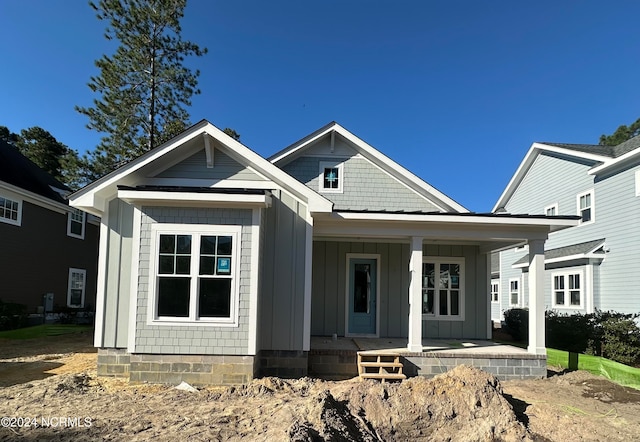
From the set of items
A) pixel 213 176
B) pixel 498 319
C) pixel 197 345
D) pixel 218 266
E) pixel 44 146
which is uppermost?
pixel 44 146

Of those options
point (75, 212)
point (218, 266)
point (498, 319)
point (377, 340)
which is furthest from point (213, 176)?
point (498, 319)

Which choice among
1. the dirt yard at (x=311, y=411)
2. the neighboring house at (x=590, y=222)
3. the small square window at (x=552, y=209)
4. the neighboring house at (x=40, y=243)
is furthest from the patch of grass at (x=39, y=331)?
the small square window at (x=552, y=209)

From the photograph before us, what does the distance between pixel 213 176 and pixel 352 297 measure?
188 inches

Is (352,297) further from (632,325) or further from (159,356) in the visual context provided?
(632,325)

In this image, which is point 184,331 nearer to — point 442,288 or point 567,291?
point 442,288

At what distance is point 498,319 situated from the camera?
20719 mm

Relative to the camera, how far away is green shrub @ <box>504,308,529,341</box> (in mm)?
13739

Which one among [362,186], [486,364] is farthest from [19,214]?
[486,364]

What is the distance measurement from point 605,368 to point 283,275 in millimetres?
6959

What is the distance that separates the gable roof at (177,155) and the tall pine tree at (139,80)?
13291mm

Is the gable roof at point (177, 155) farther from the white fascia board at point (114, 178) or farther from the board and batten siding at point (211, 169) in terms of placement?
the board and batten siding at point (211, 169)

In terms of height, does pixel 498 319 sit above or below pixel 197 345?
below

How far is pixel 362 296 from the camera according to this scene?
10414 mm

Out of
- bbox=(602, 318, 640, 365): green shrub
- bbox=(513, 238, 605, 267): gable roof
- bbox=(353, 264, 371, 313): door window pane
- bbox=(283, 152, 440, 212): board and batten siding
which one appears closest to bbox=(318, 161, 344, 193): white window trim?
bbox=(283, 152, 440, 212): board and batten siding
